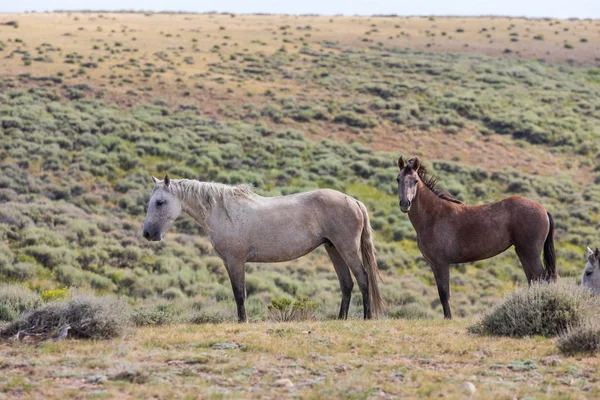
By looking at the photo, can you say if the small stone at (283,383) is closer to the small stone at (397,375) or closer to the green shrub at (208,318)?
the small stone at (397,375)

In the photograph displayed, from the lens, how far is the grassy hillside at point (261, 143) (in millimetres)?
20422

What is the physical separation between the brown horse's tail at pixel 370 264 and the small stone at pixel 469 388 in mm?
4866

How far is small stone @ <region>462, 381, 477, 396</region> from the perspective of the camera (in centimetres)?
581

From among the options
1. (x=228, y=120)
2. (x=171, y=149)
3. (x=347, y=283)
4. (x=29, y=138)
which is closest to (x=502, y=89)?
(x=228, y=120)

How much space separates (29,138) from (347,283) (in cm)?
2427

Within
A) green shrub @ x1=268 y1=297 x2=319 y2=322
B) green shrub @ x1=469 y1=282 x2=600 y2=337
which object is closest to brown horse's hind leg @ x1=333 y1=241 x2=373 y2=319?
green shrub @ x1=268 y1=297 x2=319 y2=322

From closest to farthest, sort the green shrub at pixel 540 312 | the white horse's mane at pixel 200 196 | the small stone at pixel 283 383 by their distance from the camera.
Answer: the small stone at pixel 283 383, the green shrub at pixel 540 312, the white horse's mane at pixel 200 196

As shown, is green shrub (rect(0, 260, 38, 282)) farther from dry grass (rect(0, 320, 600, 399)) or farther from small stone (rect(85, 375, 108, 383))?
small stone (rect(85, 375, 108, 383))

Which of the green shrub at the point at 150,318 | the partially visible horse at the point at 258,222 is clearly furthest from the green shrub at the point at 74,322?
the partially visible horse at the point at 258,222

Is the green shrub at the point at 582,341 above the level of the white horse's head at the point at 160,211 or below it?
below

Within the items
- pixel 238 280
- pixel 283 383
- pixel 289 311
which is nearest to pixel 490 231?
pixel 289 311

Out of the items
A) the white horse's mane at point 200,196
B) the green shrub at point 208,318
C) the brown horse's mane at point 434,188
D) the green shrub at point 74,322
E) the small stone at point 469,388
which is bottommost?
the green shrub at point 208,318

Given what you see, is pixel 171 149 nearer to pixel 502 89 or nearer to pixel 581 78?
pixel 502 89

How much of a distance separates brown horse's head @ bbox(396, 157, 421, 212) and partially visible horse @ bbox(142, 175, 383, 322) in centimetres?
100
